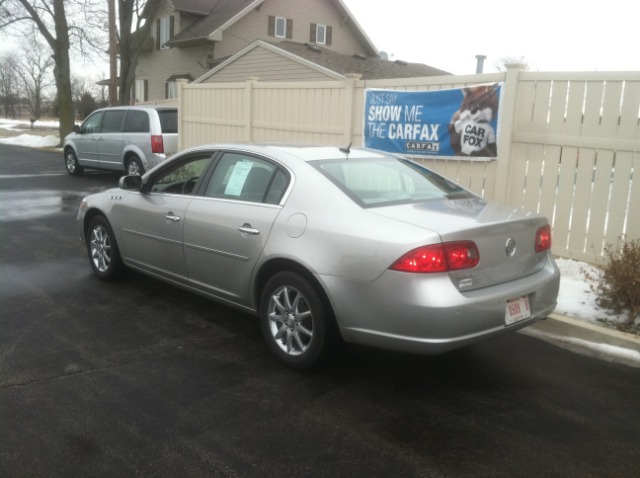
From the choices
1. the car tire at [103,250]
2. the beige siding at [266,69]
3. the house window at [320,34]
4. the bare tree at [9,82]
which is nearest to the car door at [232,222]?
the car tire at [103,250]

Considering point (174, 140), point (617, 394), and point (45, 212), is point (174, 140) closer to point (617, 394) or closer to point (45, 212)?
point (45, 212)

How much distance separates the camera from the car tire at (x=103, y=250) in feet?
20.6

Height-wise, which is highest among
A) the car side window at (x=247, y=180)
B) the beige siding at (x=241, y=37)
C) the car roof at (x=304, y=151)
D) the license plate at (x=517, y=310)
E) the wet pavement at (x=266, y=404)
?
the beige siding at (x=241, y=37)

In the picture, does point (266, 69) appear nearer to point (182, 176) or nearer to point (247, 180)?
point (182, 176)

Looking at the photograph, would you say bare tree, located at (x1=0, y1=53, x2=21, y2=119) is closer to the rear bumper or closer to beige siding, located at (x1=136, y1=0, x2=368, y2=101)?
beige siding, located at (x1=136, y1=0, x2=368, y2=101)

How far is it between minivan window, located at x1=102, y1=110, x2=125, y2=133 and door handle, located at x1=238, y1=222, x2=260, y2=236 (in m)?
11.7

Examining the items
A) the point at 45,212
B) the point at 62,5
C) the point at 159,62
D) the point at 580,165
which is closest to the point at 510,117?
the point at 580,165

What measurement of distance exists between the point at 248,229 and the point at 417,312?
59.0 inches

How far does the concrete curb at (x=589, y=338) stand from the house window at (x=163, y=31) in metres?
31.2

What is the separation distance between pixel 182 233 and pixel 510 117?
4.00m

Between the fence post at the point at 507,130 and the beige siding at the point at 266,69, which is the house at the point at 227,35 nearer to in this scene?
the beige siding at the point at 266,69

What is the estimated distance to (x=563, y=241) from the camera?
6.88 metres

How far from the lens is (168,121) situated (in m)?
14.4

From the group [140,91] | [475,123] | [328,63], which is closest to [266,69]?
[328,63]
